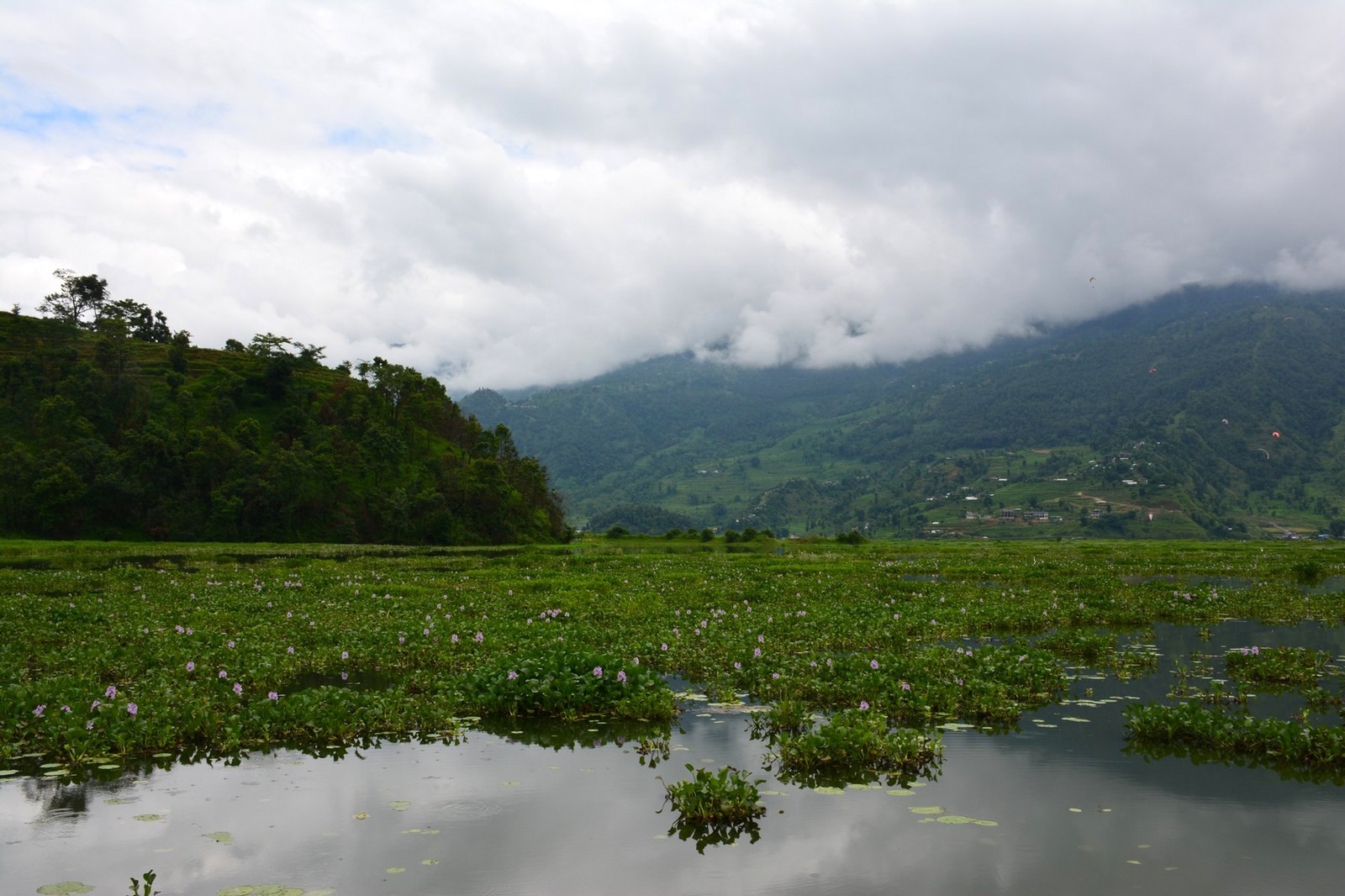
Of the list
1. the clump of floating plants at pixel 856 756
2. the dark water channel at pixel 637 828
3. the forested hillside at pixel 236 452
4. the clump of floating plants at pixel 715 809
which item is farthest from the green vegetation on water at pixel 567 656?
the forested hillside at pixel 236 452

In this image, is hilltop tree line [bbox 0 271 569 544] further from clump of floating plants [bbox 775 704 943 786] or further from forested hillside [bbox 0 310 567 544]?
clump of floating plants [bbox 775 704 943 786]

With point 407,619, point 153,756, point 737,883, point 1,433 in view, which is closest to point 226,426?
point 1,433

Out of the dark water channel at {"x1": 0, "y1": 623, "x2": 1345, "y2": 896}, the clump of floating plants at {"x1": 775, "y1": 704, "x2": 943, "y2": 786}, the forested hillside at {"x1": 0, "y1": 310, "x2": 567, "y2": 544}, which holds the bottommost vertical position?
the dark water channel at {"x1": 0, "y1": 623, "x2": 1345, "y2": 896}

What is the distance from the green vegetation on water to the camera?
1203cm

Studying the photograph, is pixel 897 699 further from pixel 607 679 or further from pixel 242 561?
pixel 242 561

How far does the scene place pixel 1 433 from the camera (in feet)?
300

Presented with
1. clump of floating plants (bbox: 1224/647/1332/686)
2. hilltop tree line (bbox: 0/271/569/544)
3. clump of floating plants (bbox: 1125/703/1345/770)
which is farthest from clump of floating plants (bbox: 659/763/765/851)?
hilltop tree line (bbox: 0/271/569/544)

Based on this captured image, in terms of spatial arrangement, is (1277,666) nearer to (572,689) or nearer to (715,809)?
(715,809)

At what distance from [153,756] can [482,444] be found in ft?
348

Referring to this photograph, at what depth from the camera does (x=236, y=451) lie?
307 ft

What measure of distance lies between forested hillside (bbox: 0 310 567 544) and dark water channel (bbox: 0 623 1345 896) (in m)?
87.4

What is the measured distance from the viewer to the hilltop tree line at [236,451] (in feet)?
289

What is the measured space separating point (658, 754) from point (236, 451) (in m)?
94.2

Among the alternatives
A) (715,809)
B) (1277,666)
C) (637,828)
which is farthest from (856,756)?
(1277,666)
